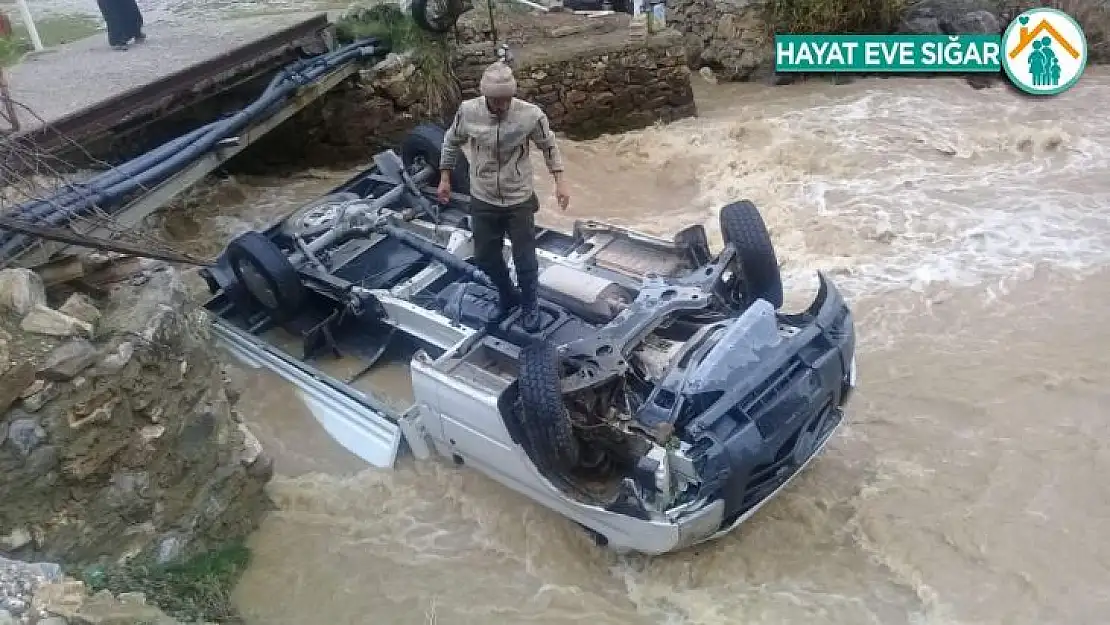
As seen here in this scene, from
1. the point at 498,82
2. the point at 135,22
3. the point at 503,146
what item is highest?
the point at 498,82

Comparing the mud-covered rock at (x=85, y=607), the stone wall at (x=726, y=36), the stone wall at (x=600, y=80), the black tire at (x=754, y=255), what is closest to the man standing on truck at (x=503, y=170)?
the black tire at (x=754, y=255)

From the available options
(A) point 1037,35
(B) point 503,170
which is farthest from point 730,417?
(A) point 1037,35

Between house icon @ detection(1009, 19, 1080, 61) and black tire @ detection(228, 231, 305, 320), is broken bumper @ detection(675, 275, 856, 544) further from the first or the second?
house icon @ detection(1009, 19, 1080, 61)

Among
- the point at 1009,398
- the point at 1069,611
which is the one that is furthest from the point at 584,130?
the point at 1069,611

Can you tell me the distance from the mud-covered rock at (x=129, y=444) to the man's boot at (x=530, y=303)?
1780mm

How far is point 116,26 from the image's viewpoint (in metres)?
9.80

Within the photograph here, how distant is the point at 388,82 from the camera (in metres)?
10.7

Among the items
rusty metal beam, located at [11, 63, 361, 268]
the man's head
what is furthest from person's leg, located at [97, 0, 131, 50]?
the man's head

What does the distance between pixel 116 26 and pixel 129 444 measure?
702cm

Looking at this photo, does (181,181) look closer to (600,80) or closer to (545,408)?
(545,408)

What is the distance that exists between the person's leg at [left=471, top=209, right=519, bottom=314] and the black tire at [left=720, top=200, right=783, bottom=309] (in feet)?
4.54

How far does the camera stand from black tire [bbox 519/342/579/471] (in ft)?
14.6

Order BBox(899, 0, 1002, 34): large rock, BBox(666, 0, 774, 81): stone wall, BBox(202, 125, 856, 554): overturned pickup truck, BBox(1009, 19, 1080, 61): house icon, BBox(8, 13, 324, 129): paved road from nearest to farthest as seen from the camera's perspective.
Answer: BBox(202, 125, 856, 554): overturned pickup truck < BBox(8, 13, 324, 129): paved road < BBox(1009, 19, 1080, 61): house icon < BBox(899, 0, 1002, 34): large rock < BBox(666, 0, 774, 81): stone wall

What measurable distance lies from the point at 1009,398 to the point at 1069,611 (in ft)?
6.04
